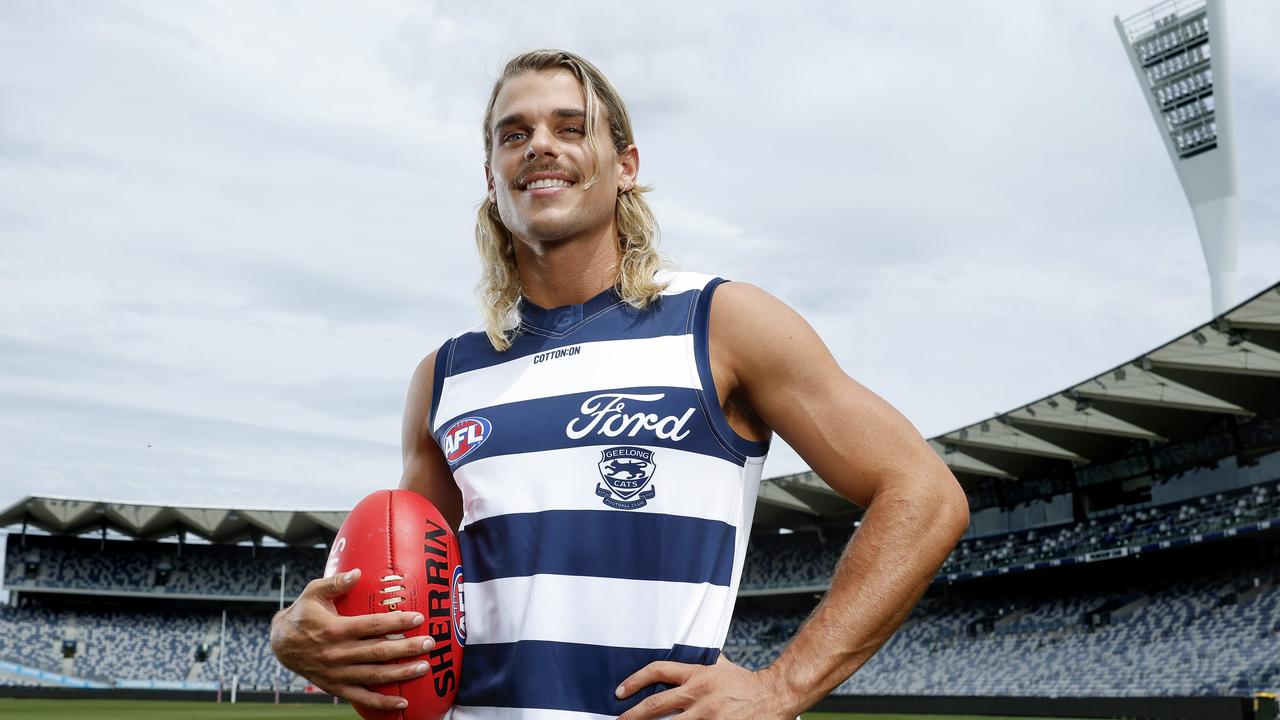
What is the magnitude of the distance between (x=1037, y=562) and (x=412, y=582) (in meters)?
39.9

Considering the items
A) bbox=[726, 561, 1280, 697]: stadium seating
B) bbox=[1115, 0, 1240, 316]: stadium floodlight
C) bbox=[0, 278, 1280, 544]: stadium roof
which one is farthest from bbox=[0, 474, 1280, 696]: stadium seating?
bbox=[1115, 0, 1240, 316]: stadium floodlight

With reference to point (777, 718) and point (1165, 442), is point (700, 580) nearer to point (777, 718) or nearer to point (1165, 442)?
point (777, 718)

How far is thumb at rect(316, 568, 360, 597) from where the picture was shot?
243 cm

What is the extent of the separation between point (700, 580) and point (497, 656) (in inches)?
19.7

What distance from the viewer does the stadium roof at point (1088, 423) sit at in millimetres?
28859

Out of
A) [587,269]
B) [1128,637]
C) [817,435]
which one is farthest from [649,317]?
[1128,637]

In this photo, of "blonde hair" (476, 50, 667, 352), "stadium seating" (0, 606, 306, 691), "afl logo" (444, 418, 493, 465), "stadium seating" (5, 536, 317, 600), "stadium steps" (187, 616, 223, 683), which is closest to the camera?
"afl logo" (444, 418, 493, 465)

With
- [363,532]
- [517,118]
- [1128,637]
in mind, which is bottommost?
[1128,637]

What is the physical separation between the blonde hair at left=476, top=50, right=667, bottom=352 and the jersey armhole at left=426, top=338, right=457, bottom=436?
0.15 m

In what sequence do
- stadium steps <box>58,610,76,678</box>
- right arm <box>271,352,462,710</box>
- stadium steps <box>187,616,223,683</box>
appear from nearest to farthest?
1. right arm <box>271,352,462,710</box>
2. stadium steps <box>58,610,76,678</box>
3. stadium steps <box>187,616,223,683</box>

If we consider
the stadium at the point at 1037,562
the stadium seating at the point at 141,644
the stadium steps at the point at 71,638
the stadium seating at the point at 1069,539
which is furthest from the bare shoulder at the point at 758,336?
the stadium steps at the point at 71,638

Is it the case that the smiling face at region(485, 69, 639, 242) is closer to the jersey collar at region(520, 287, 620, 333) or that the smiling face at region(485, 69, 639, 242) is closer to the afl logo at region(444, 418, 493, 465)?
the jersey collar at region(520, 287, 620, 333)

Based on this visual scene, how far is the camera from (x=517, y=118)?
8.97 feet

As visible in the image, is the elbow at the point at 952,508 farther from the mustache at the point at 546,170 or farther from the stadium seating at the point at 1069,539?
the stadium seating at the point at 1069,539
